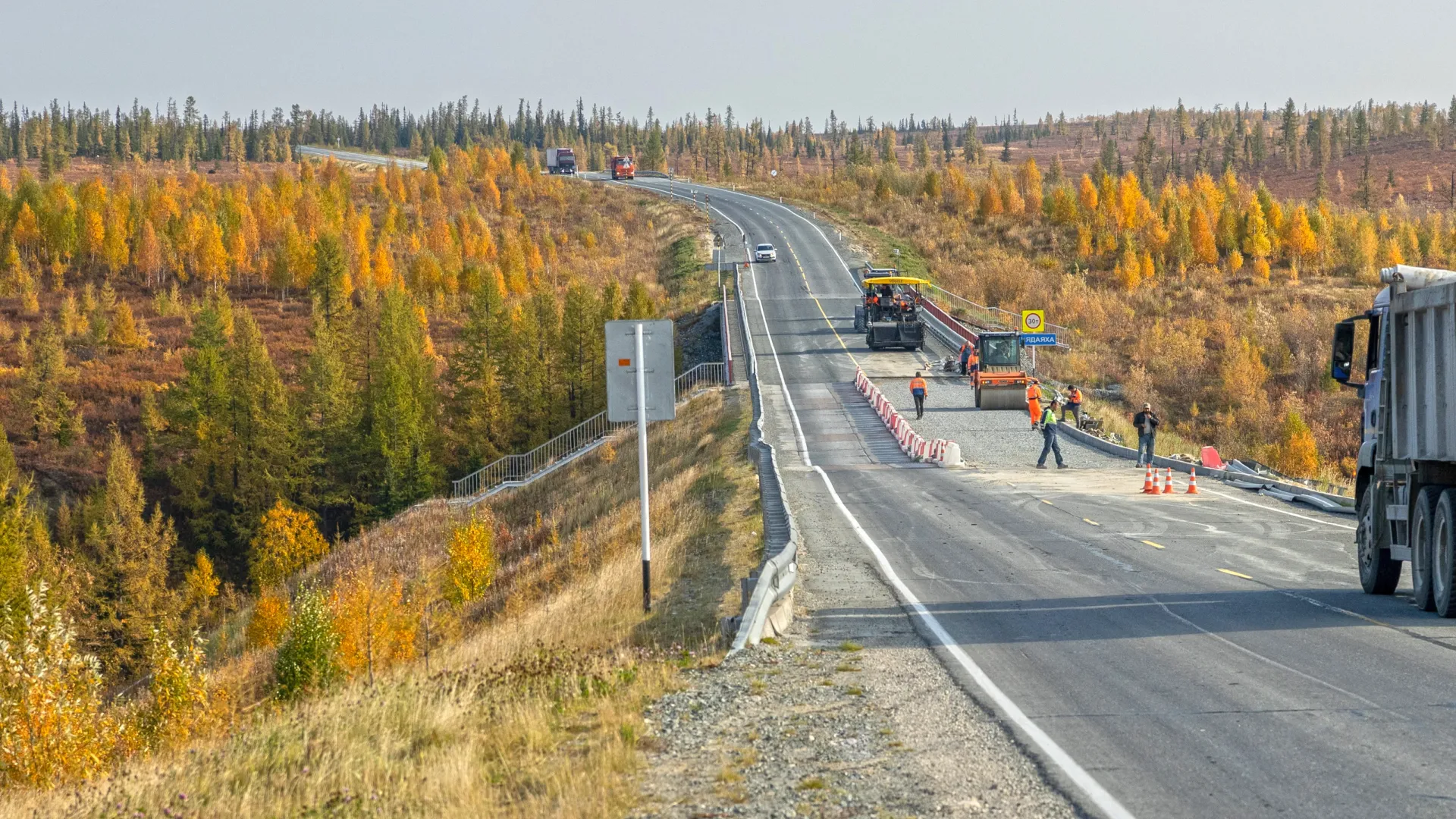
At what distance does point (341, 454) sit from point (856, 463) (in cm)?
4518

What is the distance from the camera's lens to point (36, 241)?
419 ft

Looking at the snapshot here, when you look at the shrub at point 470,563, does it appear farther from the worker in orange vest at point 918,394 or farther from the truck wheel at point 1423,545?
the truck wheel at point 1423,545

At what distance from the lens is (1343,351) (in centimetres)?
1415

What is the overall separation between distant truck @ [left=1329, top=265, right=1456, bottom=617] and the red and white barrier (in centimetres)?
1696

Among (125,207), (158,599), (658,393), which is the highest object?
(125,207)

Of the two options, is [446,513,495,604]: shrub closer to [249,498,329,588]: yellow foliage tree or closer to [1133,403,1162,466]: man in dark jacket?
[1133,403,1162,466]: man in dark jacket

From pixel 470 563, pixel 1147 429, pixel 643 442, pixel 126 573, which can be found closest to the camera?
pixel 643 442

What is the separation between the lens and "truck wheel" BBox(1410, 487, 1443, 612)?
11.9 meters

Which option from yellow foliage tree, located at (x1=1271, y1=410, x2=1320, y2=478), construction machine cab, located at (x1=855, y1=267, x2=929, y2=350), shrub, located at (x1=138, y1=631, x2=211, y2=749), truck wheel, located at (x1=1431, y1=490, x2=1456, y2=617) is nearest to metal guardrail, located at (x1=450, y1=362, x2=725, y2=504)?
construction machine cab, located at (x1=855, y1=267, x2=929, y2=350)

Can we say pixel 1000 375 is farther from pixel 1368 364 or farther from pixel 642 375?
pixel 642 375

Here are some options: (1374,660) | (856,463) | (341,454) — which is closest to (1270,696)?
(1374,660)

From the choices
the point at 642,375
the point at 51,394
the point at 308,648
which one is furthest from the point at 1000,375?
the point at 51,394

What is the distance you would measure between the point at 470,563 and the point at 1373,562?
27011 mm

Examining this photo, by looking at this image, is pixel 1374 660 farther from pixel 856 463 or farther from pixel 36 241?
pixel 36 241
